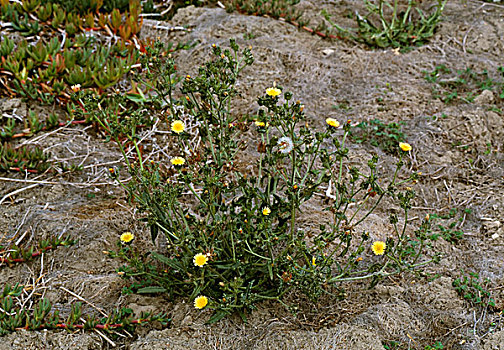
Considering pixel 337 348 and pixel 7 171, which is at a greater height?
pixel 7 171

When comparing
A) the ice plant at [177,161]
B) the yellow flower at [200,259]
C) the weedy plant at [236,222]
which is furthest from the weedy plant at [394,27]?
the yellow flower at [200,259]

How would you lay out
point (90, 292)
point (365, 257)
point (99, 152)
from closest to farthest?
point (90, 292), point (365, 257), point (99, 152)

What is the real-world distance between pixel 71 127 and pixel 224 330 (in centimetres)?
222

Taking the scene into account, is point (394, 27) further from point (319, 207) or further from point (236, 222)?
point (236, 222)

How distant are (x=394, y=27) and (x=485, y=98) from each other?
1.23m

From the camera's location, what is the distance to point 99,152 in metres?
3.87

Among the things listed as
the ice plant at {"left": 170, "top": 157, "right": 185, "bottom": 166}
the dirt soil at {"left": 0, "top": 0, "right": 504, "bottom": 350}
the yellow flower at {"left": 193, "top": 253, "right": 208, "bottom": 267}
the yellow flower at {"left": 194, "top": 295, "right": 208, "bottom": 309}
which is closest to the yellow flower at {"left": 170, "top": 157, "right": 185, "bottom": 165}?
the ice plant at {"left": 170, "top": 157, "right": 185, "bottom": 166}

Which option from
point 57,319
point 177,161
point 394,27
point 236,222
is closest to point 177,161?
point 177,161

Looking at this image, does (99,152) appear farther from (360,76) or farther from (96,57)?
(360,76)

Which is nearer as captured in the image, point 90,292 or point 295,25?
point 90,292

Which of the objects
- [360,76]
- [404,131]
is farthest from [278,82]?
[404,131]

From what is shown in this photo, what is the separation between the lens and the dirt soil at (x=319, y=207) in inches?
105

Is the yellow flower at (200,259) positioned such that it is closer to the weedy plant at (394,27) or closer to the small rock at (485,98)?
the small rock at (485,98)

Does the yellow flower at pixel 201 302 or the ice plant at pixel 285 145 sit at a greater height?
the ice plant at pixel 285 145
